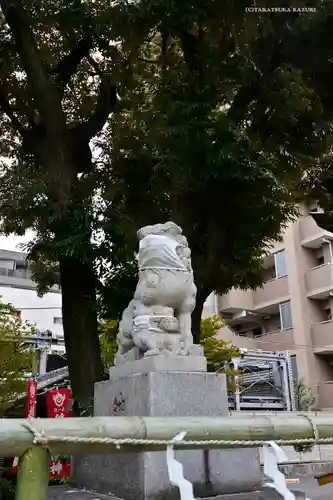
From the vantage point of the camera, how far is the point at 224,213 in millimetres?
7758

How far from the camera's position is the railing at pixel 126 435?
78.5 inches

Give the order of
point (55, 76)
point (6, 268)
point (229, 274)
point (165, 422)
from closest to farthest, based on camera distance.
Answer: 1. point (165, 422)
2. point (229, 274)
3. point (55, 76)
4. point (6, 268)

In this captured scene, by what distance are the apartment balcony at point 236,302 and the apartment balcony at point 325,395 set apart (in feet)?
15.4

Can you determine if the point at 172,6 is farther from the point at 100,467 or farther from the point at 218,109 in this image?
the point at 100,467

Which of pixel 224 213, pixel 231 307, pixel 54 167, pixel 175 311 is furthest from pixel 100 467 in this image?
pixel 231 307

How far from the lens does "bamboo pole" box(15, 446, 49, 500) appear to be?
1.99 m

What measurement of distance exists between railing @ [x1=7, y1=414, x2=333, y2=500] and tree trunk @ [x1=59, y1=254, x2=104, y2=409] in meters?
4.97

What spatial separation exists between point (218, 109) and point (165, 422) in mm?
5977

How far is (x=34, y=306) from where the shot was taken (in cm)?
2358

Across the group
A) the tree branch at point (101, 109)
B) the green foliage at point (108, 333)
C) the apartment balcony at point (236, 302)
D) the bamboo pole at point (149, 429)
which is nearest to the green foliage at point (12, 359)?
the green foliage at point (108, 333)

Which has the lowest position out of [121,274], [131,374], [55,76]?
[131,374]

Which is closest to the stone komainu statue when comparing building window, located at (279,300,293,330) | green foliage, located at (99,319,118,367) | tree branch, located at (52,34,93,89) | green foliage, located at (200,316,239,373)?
green foliage, located at (99,319,118,367)

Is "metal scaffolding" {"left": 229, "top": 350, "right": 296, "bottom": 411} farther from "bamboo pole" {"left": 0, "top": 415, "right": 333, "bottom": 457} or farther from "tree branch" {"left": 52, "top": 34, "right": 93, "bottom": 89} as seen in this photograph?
"bamboo pole" {"left": 0, "top": 415, "right": 333, "bottom": 457}

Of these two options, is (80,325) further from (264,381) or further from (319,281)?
(319,281)
